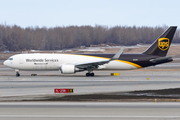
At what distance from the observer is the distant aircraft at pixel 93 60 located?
4750 cm

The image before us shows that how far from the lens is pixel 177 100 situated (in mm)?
23266

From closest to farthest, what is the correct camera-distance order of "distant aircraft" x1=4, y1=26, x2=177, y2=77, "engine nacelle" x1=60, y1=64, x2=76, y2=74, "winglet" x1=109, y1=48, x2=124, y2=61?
"engine nacelle" x1=60, y1=64, x2=76, y2=74 < "winglet" x1=109, y1=48, x2=124, y2=61 < "distant aircraft" x1=4, y1=26, x2=177, y2=77

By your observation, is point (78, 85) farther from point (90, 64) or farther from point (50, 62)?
point (50, 62)

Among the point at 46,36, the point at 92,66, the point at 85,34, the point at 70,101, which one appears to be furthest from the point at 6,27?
the point at 70,101

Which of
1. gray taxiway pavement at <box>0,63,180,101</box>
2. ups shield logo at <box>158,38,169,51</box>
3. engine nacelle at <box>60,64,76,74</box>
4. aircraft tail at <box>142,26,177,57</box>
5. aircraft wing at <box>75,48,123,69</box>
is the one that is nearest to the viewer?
gray taxiway pavement at <box>0,63,180,101</box>
